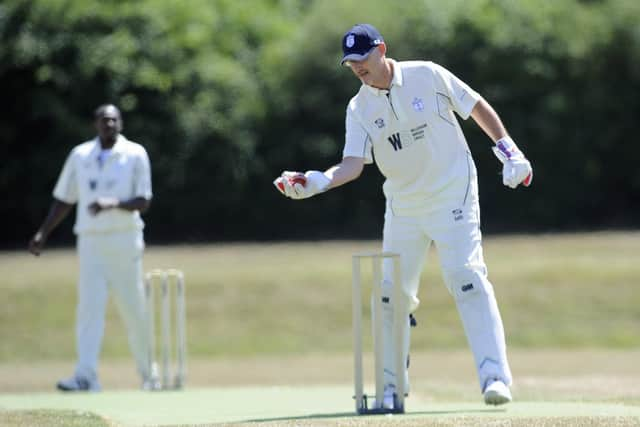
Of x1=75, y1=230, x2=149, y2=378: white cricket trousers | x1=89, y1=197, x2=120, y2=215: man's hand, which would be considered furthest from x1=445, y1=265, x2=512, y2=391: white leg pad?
x1=75, y1=230, x2=149, y2=378: white cricket trousers

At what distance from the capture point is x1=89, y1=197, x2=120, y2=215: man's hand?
29.7 ft

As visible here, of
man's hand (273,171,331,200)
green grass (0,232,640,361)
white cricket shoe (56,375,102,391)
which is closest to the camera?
man's hand (273,171,331,200)

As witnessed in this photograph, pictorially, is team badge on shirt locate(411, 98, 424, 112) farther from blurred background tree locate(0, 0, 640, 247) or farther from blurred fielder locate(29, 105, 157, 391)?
blurred background tree locate(0, 0, 640, 247)

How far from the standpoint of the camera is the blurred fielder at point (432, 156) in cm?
585

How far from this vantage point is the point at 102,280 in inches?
Result: 370

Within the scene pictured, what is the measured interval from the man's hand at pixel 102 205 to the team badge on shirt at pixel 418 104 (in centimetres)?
365

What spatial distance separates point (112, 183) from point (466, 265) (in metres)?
4.05

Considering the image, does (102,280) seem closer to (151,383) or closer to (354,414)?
(151,383)

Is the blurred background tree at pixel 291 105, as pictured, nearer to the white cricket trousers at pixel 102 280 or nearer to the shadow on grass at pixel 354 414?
the white cricket trousers at pixel 102 280

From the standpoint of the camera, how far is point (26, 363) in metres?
13.8

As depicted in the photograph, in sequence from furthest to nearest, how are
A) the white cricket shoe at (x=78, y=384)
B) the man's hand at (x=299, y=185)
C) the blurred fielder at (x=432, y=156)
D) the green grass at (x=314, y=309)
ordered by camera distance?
the green grass at (x=314, y=309)
the white cricket shoe at (x=78, y=384)
the blurred fielder at (x=432, y=156)
the man's hand at (x=299, y=185)

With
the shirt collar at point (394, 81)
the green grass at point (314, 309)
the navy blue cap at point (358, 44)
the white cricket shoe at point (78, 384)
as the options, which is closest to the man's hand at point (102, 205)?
the white cricket shoe at point (78, 384)

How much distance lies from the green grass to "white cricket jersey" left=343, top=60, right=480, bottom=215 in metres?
8.01

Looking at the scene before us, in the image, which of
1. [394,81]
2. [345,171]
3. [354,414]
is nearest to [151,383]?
[354,414]
